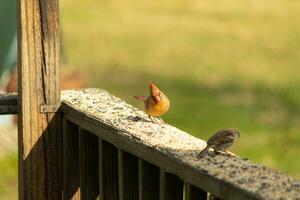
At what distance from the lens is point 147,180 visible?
3.11 m

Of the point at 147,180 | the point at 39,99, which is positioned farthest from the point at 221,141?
the point at 39,99

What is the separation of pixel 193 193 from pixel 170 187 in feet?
0.59

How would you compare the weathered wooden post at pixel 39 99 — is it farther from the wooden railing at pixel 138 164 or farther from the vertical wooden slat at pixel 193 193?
the vertical wooden slat at pixel 193 193

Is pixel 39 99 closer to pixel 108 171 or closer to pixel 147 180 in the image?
pixel 108 171

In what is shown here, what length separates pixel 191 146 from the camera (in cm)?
291

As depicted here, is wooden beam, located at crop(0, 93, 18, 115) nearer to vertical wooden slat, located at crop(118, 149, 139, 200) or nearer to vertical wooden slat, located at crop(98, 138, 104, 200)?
vertical wooden slat, located at crop(98, 138, 104, 200)

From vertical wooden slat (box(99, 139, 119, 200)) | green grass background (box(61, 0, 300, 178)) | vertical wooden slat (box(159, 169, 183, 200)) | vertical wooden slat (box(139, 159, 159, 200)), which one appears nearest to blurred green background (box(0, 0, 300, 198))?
green grass background (box(61, 0, 300, 178))

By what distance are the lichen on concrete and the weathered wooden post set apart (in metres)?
0.11

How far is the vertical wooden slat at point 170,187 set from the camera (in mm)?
2893

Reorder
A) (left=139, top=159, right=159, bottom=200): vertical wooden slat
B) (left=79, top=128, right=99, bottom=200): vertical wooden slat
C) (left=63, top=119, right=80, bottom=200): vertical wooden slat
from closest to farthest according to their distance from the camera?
(left=139, top=159, right=159, bottom=200): vertical wooden slat → (left=79, top=128, right=99, bottom=200): vertical wooden slat → (left=63, top=119, right=80, bottom=200): vertical wooden slat

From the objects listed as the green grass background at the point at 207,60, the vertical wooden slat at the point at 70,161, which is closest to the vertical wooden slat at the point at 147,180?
the vertical wooden slat at the point at 70,161

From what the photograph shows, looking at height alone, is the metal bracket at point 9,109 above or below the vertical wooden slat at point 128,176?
above

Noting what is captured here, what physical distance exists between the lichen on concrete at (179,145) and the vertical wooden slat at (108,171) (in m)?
0.12

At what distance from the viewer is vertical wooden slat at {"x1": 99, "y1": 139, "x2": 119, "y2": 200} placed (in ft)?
11.3
